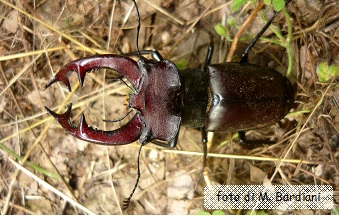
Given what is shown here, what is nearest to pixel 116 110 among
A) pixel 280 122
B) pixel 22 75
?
pixel 22 75

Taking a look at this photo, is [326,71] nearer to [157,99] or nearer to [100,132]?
[157,99]

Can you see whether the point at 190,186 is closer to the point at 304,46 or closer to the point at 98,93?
the point at 98,93

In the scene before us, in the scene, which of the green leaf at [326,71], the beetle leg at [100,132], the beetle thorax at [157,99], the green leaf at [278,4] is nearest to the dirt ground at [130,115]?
the green leaf at [326,71]

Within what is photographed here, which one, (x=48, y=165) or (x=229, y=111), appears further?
(x=48, y=165)

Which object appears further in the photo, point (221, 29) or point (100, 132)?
point (221, 29)

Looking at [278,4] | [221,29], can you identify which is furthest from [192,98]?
[278,4]

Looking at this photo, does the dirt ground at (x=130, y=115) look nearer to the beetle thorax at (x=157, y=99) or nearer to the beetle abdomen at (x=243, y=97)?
the beetle abdomen at (x=243, y=97)

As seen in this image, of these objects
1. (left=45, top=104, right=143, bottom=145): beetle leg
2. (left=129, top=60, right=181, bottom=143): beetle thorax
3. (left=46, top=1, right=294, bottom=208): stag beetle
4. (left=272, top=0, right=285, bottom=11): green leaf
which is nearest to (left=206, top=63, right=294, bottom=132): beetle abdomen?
(left=46, top=1, right=294, bottom=208): stag beetle

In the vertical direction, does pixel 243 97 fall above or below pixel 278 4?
below
